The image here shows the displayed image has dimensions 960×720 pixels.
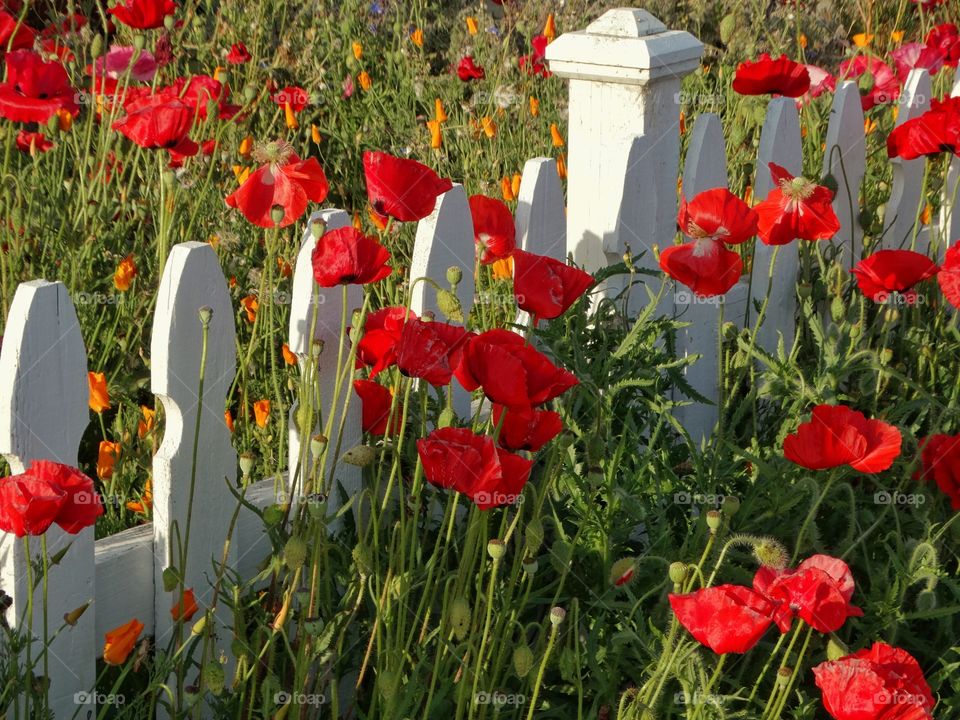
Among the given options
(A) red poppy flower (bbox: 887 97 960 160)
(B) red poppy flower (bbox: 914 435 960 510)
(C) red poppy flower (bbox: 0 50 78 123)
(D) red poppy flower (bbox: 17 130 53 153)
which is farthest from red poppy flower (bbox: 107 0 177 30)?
(B) red poppy flower (bbox: 914 435 960 510)

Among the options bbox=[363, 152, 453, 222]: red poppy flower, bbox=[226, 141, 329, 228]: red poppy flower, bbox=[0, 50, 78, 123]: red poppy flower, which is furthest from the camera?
bbox=[0, 50, 78, 123]: red poppy flower

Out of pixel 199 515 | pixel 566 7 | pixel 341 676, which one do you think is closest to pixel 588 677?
pixel 341 676

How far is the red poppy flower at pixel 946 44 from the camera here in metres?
3.41

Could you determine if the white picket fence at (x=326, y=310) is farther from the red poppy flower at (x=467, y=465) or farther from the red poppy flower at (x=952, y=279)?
the red poppy flower at (x=952, y=279)

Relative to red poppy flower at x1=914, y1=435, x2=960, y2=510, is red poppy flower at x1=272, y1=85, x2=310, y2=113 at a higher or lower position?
higher

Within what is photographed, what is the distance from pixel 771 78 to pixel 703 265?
28.7 inches

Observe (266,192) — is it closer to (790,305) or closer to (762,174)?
(762,174)

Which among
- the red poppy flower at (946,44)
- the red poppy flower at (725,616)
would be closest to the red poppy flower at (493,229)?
the red poppy flower at (725,616)

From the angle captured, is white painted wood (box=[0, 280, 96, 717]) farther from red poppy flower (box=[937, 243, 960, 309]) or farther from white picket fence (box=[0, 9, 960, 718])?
red poppy flower (box=[937, 243, 960, 309])

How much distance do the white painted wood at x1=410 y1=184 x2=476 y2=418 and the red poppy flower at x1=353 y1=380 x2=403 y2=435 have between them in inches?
7.6

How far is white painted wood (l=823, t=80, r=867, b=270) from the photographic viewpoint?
270 centimetres

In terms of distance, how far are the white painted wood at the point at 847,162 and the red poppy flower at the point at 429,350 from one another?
56.8 inches

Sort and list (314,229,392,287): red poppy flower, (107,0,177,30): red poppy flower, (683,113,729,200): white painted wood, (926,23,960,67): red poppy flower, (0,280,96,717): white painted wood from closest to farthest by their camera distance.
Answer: (0,280,96,717): white painted wood, (314,229,392,287): red poppy flower, (107,0,177,30): red poppy flower, (683,113,729,200): white painted wood, (926,23,960,67): red poppy flower

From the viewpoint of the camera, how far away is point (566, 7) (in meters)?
5.03
